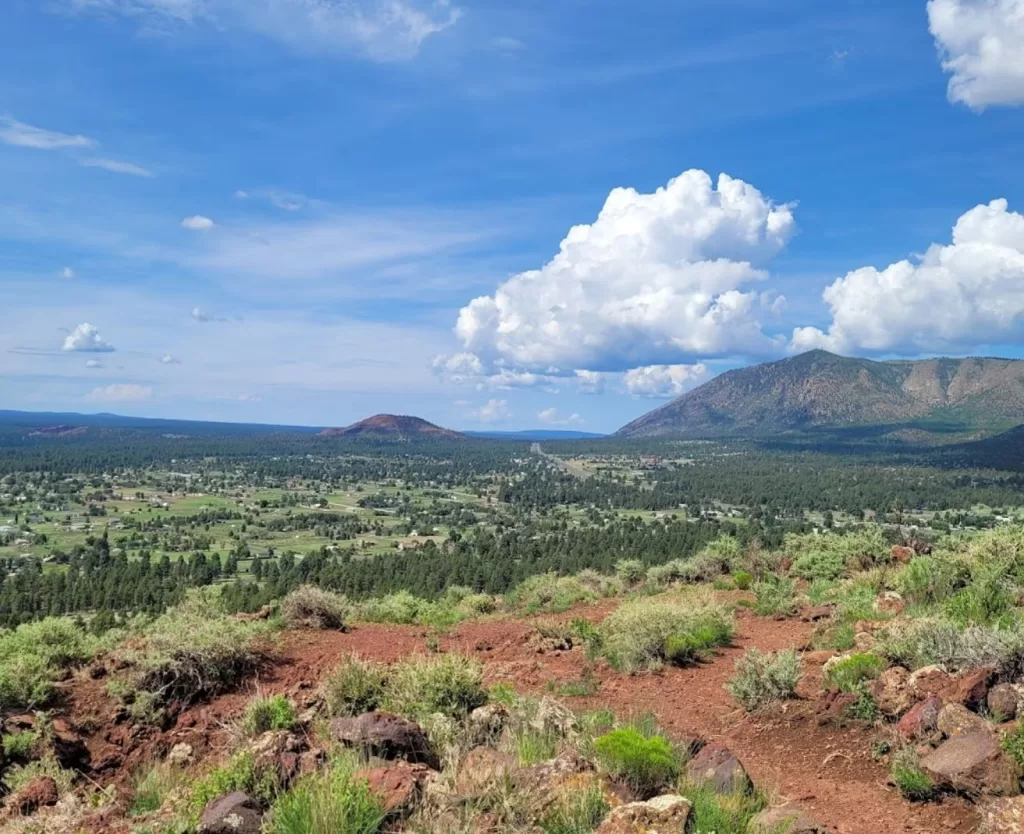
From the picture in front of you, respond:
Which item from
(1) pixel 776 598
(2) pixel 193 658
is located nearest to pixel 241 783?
(2) pixel 193 658

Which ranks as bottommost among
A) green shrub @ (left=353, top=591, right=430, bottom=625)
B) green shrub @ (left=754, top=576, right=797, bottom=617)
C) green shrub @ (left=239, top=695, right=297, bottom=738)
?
green shrub @ (left=353, top=591, right=430, bottom=625)

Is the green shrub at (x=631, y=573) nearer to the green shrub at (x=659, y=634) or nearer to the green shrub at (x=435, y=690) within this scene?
the green shrub at (x=659, y=634)

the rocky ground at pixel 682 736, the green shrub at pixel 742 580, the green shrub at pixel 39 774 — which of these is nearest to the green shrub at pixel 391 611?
the rocky ground at pixel 682 736

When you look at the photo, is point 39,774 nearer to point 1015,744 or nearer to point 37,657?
point 37,657

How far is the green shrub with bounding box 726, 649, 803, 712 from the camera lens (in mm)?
8547

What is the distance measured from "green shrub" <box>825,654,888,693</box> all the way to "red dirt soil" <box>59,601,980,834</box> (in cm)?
35

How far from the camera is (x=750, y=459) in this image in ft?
613

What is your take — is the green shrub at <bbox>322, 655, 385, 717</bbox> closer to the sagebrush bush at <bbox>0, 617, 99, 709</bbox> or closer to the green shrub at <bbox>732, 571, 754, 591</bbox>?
the sagebrush bush at <bbox>0, 617, 99, 709</bbox>

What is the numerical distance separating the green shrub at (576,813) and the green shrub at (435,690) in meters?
2.76

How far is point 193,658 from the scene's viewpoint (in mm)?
8727

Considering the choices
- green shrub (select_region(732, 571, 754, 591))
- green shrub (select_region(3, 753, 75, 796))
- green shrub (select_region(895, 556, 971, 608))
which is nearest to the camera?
green shrub (select_region(3, 753, 75, 796))

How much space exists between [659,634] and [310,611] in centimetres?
591

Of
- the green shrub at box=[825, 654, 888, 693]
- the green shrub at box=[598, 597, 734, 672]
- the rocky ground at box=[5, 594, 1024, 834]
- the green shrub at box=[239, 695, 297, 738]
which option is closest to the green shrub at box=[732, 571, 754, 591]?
the green shrub at box=[598, 597, 734, 672]

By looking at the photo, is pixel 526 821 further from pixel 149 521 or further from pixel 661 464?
pixel 661 464
